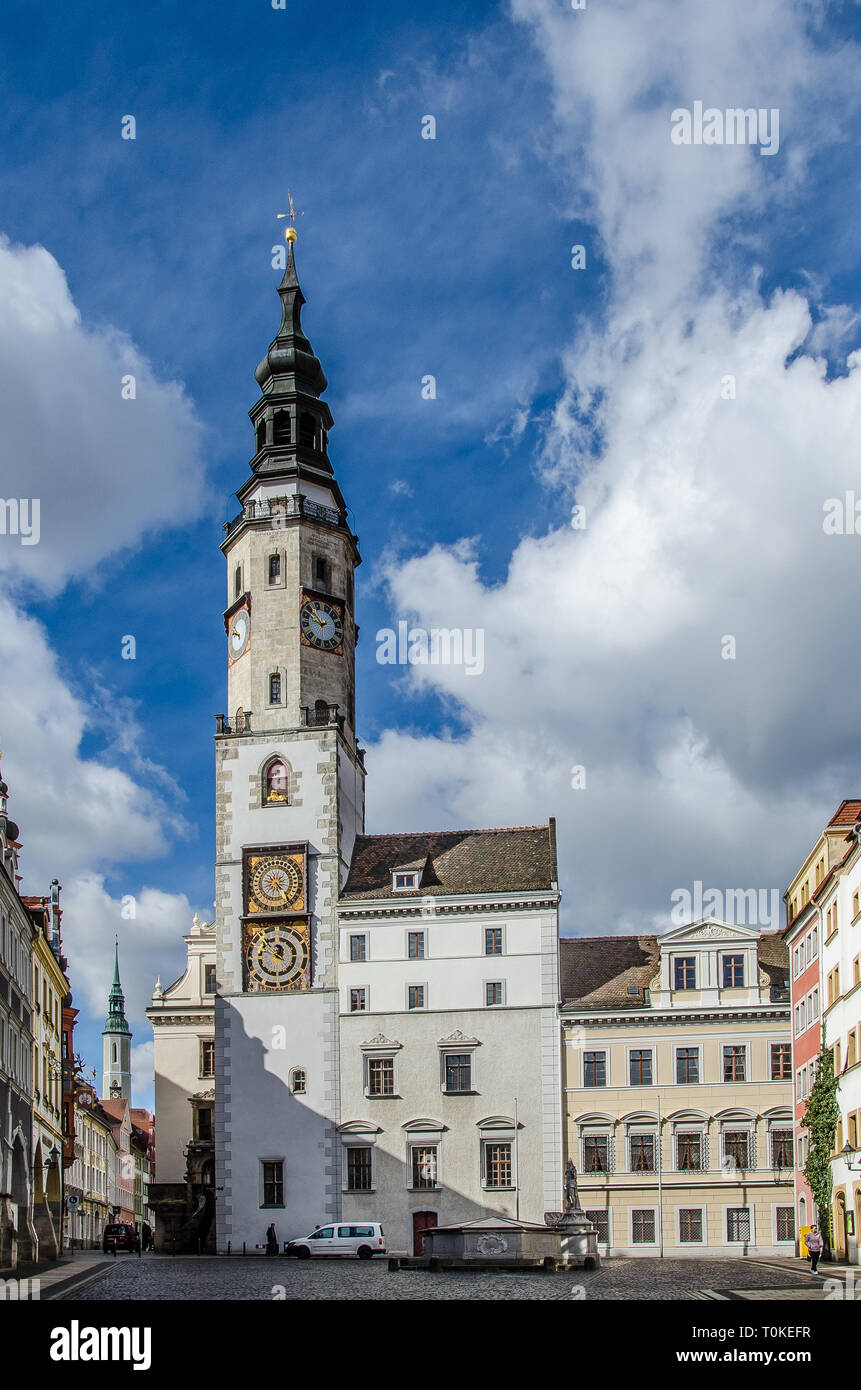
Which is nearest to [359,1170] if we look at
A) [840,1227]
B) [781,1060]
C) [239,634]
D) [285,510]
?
[781,1060]

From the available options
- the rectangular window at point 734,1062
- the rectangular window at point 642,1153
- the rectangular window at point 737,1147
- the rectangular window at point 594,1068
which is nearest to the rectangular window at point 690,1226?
the rectangular window at point 642,1153

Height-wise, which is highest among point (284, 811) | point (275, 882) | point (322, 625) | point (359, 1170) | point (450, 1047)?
point (322, 625)

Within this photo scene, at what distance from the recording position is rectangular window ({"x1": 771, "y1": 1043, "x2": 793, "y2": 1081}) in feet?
197

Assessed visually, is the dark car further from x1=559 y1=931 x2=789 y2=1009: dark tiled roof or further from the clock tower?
x1=559 y1=931 x2=789 y2=1009: dark tiled roof

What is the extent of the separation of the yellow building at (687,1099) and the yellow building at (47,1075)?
2050 cm

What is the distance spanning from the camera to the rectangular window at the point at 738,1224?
58.2 meters

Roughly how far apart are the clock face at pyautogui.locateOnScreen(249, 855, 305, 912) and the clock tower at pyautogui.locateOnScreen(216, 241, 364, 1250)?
71 mm

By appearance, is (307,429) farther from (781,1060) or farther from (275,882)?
(781,1060)

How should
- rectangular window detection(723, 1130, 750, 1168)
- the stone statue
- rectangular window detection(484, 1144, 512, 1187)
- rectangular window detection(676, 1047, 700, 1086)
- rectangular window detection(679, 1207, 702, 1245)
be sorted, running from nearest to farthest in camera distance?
1. the stone statue
2. rectangular window detection(679, 1207, 702, 1245)
3. rectangular window detection(723, 1130, 750, 1168)
4. rectangular window detection(484, 1144, 512, 1187)
5. rectangular window detection(676, 1047, 700, 1086)

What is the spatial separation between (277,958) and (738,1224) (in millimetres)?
20770

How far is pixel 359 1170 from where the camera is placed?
60469 millimetres

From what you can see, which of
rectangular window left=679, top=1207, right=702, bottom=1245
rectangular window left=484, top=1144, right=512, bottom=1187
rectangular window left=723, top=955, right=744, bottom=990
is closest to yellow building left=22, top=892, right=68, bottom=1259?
rectangular window left=484, top=1144, right=512, bottom=1187

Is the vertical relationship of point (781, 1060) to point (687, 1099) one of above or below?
above

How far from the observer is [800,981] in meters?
58.7
